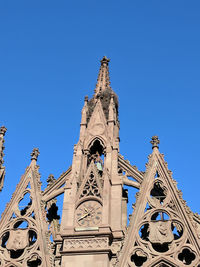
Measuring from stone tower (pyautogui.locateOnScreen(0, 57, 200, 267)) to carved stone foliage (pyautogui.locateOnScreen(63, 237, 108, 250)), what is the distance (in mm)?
35

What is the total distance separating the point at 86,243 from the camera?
55.8ft

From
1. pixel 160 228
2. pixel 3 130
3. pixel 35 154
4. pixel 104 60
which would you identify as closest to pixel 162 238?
pixel 160 228

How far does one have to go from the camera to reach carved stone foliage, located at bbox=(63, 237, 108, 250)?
16906mm

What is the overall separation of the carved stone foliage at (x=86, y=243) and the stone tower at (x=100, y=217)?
3cm

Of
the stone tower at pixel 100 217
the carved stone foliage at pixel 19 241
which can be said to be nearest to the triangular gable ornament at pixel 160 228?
the stone tower at pixel 100 217

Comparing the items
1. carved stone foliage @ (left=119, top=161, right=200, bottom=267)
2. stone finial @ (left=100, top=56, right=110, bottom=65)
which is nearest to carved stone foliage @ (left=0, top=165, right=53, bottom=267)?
carved stone foliage @ (left=119, top=161, right=200, bottom=267)

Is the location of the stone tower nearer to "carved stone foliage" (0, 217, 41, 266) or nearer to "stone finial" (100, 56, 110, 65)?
"carved stone foliage" (0, 217, 41, 266)

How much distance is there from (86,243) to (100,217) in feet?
3.94

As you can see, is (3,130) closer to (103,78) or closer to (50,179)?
(50,179)

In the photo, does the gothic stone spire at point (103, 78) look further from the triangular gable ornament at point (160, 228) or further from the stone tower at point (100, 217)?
Answer: the triangular gable ornament at point (160, 228)

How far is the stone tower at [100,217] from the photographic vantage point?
16.8 metres

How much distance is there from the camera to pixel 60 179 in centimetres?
2106

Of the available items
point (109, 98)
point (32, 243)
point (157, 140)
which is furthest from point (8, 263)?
point (109, 98)

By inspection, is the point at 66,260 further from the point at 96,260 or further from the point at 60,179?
the point at 60,179
